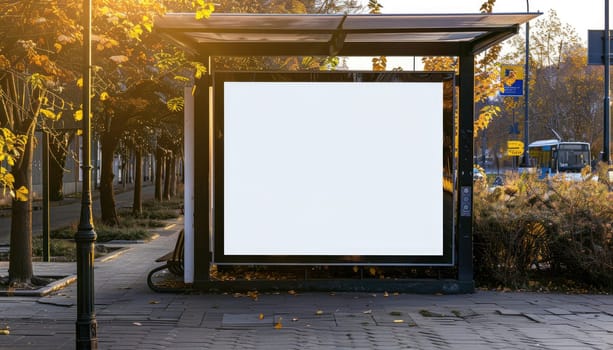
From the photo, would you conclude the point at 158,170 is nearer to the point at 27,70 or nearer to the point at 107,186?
the point at 107,186

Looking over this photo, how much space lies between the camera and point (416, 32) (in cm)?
994

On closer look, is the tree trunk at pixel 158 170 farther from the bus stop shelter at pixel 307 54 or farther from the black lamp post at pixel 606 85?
the bus stop shelter at pixel 307 54

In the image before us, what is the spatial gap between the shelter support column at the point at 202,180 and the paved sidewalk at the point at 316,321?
1.62 ft

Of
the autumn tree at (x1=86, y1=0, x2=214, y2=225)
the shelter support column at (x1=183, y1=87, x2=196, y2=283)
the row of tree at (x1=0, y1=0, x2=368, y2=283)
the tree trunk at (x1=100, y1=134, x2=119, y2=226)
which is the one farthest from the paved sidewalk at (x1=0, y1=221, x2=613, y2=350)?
the tree trunk at (x1=100, y1=134, x2=119, y2=226)

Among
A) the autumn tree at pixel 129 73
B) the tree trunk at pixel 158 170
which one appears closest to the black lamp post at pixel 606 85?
the autumn tree at pixel 129 73

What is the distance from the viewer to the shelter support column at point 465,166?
1094 cm

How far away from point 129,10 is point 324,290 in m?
4.66

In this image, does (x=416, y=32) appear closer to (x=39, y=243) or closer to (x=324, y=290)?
(x=324, y=290)

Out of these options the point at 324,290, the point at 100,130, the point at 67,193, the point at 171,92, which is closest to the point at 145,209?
the point at 100,130

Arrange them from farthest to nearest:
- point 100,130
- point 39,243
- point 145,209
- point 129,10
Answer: point 145,209 → point 100,130 → point 39,243 → point 129,10

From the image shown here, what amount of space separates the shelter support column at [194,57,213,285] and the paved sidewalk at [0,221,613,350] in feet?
1.62

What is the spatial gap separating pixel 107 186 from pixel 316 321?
15890 millimetres

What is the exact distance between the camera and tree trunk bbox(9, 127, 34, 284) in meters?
11.8

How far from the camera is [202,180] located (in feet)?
35.9
